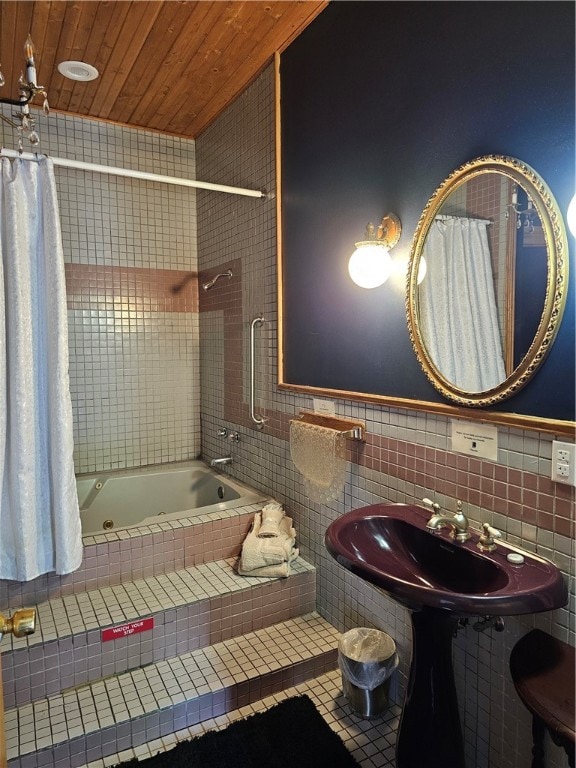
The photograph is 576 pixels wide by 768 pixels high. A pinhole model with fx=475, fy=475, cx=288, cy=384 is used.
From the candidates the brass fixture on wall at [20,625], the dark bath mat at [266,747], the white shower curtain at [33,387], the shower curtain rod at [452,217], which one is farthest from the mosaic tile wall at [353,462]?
the brass fixture on wall at [20,625]

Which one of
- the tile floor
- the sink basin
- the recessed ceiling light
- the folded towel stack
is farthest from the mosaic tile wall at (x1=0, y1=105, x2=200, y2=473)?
the sink basin

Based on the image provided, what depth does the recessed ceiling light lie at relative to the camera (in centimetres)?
244

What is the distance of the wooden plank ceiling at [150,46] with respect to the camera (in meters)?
2.07

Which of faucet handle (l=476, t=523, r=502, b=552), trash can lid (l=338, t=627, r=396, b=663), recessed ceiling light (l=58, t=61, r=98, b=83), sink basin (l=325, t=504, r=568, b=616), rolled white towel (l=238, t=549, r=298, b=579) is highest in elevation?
recessed ceiling light (l=58, t=61, r=98, b=83)

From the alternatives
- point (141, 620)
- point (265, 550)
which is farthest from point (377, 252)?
point (141, 620)

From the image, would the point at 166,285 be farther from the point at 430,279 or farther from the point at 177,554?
the point at 430,279

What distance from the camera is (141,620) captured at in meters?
1.95

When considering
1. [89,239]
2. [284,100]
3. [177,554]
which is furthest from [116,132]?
[177,554]

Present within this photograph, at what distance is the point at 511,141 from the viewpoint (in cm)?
137

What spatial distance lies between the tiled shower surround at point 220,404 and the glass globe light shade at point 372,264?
0.51 metres

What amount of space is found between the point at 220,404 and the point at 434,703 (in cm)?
220

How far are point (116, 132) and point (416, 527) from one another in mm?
3137

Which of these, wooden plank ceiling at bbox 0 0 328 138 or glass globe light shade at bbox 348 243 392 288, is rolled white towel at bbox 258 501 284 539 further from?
wooden plank ceiling at bbox 0 0 328 138

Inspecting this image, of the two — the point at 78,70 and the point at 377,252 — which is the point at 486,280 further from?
the point at 78,70
